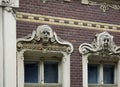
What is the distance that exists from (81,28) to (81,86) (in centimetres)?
135

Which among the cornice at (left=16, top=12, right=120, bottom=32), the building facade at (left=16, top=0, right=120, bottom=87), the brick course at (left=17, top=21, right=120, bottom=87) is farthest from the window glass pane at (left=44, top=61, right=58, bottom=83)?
the cornice at (left=16, top=12, right=120, bottom=32)

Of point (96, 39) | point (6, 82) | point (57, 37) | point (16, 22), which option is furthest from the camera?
point (96, 39)

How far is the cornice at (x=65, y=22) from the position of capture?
764 cm

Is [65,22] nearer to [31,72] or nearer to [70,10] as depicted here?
[70,10]

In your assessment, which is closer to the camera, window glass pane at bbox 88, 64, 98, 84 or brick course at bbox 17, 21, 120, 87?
brick course at bbox 17, 21, 120, 87

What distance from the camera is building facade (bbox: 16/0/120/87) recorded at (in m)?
7.67

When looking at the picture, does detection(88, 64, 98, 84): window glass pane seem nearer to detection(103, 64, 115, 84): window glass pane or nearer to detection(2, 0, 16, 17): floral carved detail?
detection(103, 64, 115, 84): window glass pane

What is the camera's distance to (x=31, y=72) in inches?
310

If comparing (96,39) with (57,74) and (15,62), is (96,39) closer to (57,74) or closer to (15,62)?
(57,74)

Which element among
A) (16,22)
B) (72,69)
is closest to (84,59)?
(72,69)

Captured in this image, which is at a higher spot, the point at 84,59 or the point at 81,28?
the point at 81,28

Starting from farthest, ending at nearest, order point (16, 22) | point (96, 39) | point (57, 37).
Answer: point (96, 39)
point (57, 37)
point (16, 22)

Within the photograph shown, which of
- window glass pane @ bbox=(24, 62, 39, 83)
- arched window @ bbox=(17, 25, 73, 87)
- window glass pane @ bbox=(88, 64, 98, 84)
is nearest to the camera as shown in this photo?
→ arched window @ bbox=(17, 25, 73, 87)

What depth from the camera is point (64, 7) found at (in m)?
8.25
